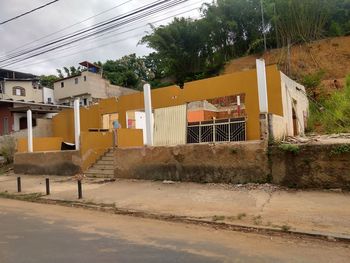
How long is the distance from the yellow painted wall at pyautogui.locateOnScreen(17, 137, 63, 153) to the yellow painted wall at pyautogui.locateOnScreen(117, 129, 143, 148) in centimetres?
710

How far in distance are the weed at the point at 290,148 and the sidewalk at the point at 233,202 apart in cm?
116

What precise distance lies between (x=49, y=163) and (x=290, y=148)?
42.6 ft

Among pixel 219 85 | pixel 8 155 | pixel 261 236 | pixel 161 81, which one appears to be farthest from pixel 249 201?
pixel 161 81

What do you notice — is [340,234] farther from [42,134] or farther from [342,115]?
[42,134]

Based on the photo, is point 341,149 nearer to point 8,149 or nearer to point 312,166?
point 312,166

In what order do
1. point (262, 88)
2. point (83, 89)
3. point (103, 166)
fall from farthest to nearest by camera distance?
point (83, 89) < point (103, 166) < point (262, 88)

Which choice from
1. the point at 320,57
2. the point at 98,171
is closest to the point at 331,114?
the point at 98,171

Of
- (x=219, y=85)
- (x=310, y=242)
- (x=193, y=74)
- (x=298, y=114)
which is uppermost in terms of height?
(x=193, y=74)

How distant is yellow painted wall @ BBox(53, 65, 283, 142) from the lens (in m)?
15.7

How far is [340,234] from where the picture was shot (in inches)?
254

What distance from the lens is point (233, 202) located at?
31.7 ft

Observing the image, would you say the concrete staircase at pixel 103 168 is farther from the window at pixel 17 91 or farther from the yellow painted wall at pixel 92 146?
the window at pixel 17 91

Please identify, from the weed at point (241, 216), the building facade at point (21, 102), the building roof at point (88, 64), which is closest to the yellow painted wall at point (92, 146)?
the building facade at point (21, 102)

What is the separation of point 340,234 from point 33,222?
6.43 metres
